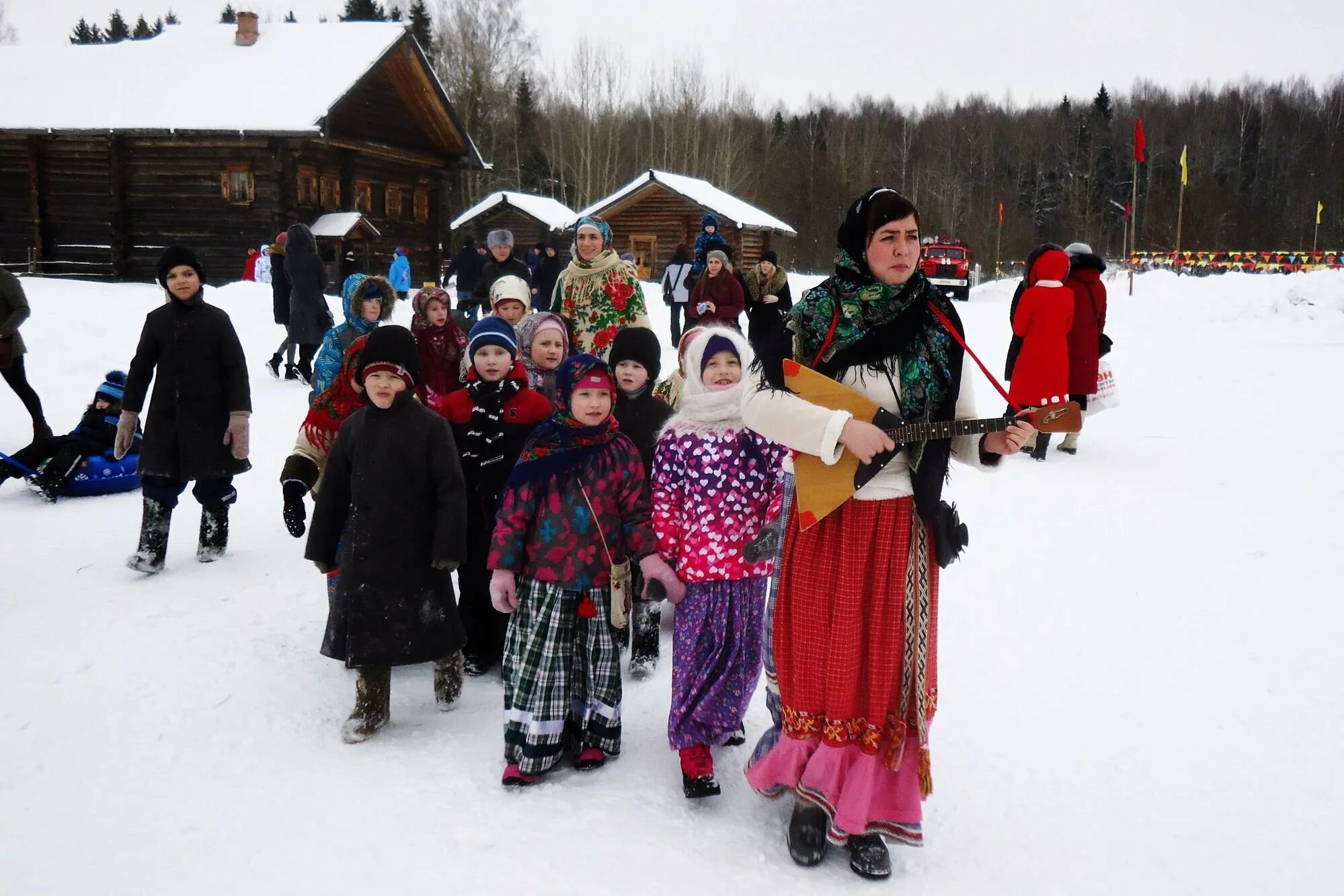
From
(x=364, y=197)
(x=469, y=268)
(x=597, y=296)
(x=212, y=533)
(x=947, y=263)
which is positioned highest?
(x=364, y=197)

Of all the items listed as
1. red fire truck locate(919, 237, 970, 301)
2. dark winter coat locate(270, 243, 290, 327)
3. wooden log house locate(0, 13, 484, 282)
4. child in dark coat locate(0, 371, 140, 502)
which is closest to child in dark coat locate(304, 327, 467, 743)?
child in dark coat locate(0, 371, 140, 502)

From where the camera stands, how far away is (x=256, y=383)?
10.6m

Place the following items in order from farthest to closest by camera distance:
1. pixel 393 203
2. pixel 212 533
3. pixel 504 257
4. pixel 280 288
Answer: pixel 393 203 < pixel 280 288 < pixel 504 257 < pixel 212 533

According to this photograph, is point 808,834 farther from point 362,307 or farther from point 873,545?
point 362,307

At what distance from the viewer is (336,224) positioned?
20.2 m

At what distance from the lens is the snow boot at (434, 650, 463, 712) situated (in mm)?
3400

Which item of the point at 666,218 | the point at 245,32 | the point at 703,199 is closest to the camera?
the point at 245,32

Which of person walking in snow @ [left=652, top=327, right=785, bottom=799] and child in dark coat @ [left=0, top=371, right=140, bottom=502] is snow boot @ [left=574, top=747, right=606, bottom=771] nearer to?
person walking in snow @ [left=652, top=327, right=785, bottom=799]

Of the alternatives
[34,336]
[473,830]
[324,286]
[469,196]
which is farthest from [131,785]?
[469,196]

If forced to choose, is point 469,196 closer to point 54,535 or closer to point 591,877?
point 54,535

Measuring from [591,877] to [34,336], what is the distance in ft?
36.1

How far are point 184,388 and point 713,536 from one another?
3398 millimetres

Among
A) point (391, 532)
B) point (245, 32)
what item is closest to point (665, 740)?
point (391, 532)

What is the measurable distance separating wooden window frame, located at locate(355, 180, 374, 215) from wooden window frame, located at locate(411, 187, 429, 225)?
70.9 inches
